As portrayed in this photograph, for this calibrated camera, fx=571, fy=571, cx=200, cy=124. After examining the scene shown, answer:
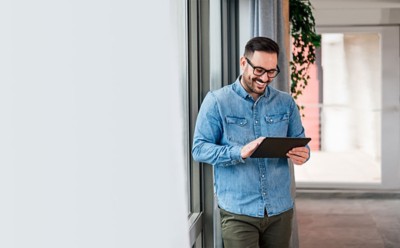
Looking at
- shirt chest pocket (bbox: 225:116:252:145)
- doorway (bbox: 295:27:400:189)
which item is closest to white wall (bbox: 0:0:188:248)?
shirt chest pocket (bbox: 225:116:252:145)

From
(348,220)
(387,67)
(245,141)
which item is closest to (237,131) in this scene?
(245,141)

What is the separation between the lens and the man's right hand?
72.1 inches

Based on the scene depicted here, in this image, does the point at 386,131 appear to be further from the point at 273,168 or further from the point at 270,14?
the point at 273,168

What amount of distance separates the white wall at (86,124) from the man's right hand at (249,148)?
67 centimetres

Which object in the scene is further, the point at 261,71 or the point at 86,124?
the point at 261,71

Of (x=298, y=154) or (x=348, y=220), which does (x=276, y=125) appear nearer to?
(x=298, y=154)

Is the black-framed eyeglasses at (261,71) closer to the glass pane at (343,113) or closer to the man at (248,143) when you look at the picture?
the man at (248,143)

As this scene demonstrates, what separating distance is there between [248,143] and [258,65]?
0.89 feet

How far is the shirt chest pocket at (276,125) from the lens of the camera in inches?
79.1

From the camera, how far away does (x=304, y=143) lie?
1923 millimetres

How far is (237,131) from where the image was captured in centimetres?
200

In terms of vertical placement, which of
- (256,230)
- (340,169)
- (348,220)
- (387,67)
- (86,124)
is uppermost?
(387,67)

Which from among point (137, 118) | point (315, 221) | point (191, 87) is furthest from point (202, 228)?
point (315, 221)

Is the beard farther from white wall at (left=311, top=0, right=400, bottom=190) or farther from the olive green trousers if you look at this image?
white wall at (left=311, top=0, right=400, bottom=190)
